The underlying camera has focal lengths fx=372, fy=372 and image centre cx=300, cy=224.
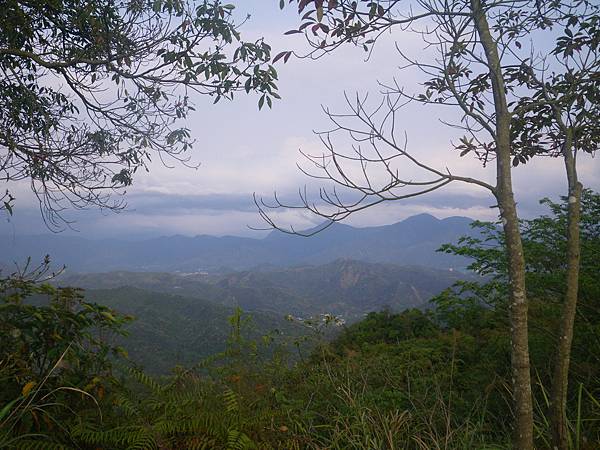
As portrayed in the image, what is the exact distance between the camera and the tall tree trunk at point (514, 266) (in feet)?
7.70

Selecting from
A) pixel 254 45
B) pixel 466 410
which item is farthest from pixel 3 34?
pixel 466 410

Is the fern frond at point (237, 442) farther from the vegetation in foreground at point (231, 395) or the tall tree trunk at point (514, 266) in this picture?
the tall tree trunk at point (514, 266)

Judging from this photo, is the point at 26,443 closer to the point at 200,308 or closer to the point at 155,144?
the point at 155,144

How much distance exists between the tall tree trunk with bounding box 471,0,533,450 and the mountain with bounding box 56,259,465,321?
9807 centimetres

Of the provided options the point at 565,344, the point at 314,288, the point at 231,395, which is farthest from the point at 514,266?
the point at 314,288

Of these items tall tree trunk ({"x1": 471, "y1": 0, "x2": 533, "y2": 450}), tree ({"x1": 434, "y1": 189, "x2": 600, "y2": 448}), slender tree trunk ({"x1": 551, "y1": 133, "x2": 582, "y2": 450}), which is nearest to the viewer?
tall tree trunk ({"x1": 471, "y1": 0, "x2": 533, "y2": 450})

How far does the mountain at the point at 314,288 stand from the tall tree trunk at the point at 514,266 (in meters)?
98.1

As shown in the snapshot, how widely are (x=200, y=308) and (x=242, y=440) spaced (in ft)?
A: 231

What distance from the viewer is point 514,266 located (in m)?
2.40

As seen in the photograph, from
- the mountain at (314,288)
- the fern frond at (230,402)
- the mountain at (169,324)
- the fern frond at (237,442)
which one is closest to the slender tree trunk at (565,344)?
the fern frond at (237,442)

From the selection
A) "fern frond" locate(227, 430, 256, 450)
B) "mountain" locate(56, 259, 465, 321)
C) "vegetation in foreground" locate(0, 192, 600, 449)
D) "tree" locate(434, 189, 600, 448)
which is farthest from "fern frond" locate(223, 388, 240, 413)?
"mountain" locate(56, 259, 465, 321)

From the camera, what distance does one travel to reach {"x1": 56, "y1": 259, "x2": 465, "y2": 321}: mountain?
118188 millimetres

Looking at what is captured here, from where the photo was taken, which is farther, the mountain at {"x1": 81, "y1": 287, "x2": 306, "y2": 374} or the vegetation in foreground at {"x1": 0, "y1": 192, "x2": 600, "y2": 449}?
the mountain at {"x1": 81, "y1": 287, "x2": 306, "y2": 374}

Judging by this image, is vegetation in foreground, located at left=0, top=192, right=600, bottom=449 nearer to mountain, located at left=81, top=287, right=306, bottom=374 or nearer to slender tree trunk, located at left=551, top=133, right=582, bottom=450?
slender tree trunk, located at left=551, top=133, right=582, bottom=450
